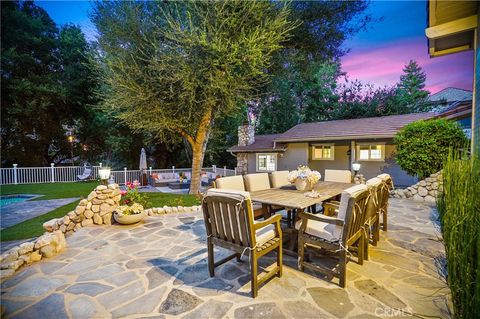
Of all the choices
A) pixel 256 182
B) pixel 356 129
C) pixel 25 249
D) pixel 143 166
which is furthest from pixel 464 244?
pixel 143 166

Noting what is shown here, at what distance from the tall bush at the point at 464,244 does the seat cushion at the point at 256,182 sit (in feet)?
11.2

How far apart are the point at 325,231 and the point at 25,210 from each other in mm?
8669

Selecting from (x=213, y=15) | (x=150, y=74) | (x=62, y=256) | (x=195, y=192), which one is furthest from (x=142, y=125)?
(x=62, y=256)

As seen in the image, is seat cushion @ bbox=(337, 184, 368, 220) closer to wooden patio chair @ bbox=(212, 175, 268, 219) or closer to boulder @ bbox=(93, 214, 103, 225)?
wooden patio chair @ bbox=(212, 175, 268, 219)

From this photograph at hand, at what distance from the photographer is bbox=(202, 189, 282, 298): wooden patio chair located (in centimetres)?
234

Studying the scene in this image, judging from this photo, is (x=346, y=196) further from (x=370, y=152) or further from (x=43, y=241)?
(x=370, y=152)

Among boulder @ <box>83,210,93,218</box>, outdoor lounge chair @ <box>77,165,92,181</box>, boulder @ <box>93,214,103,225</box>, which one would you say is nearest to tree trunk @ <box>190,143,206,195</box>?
boulder @ <box>93,214,103,225</box>

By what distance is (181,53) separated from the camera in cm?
668

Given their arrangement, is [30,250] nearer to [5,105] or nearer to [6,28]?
[5,105]

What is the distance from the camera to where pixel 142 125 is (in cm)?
784

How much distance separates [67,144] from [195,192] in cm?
1384

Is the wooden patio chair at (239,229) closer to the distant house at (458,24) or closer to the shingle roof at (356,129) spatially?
the distant house at (458,24)

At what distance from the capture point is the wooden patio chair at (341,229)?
250cm

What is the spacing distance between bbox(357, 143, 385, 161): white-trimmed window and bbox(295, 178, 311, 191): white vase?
8708 millimetres
